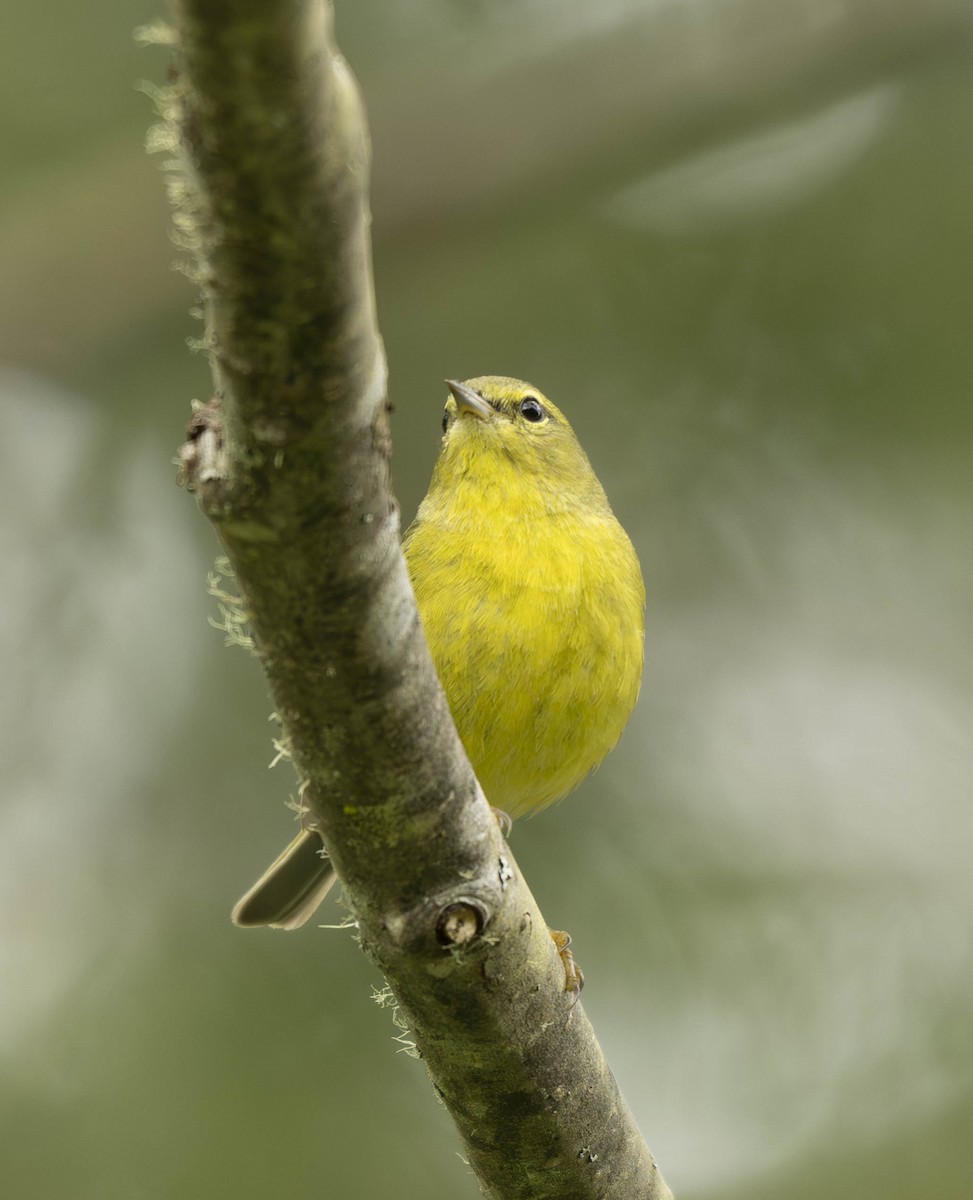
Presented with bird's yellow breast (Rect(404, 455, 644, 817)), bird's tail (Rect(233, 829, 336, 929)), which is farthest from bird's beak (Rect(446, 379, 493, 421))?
bird's tail (Rect(233, 829, 336, 929))

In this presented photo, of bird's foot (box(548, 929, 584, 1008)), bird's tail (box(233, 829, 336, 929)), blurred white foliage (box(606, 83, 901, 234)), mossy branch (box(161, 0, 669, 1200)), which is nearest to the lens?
mossy branch (box(161, 0, 669, 1200))

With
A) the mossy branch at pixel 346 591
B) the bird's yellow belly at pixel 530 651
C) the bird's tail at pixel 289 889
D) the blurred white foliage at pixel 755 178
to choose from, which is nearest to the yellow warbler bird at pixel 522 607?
the bird's yellow belly at pixel 530 651

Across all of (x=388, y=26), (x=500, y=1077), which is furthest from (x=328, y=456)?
(x=388, y=26)

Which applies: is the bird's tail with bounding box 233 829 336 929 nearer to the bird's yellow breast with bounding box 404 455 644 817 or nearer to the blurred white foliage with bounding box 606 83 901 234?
the bird's yellow breast with bounding box 404 455 644 817

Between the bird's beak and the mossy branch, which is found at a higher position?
the bird's beak

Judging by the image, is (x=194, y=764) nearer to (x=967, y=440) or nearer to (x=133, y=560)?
(x=133, y=560)
